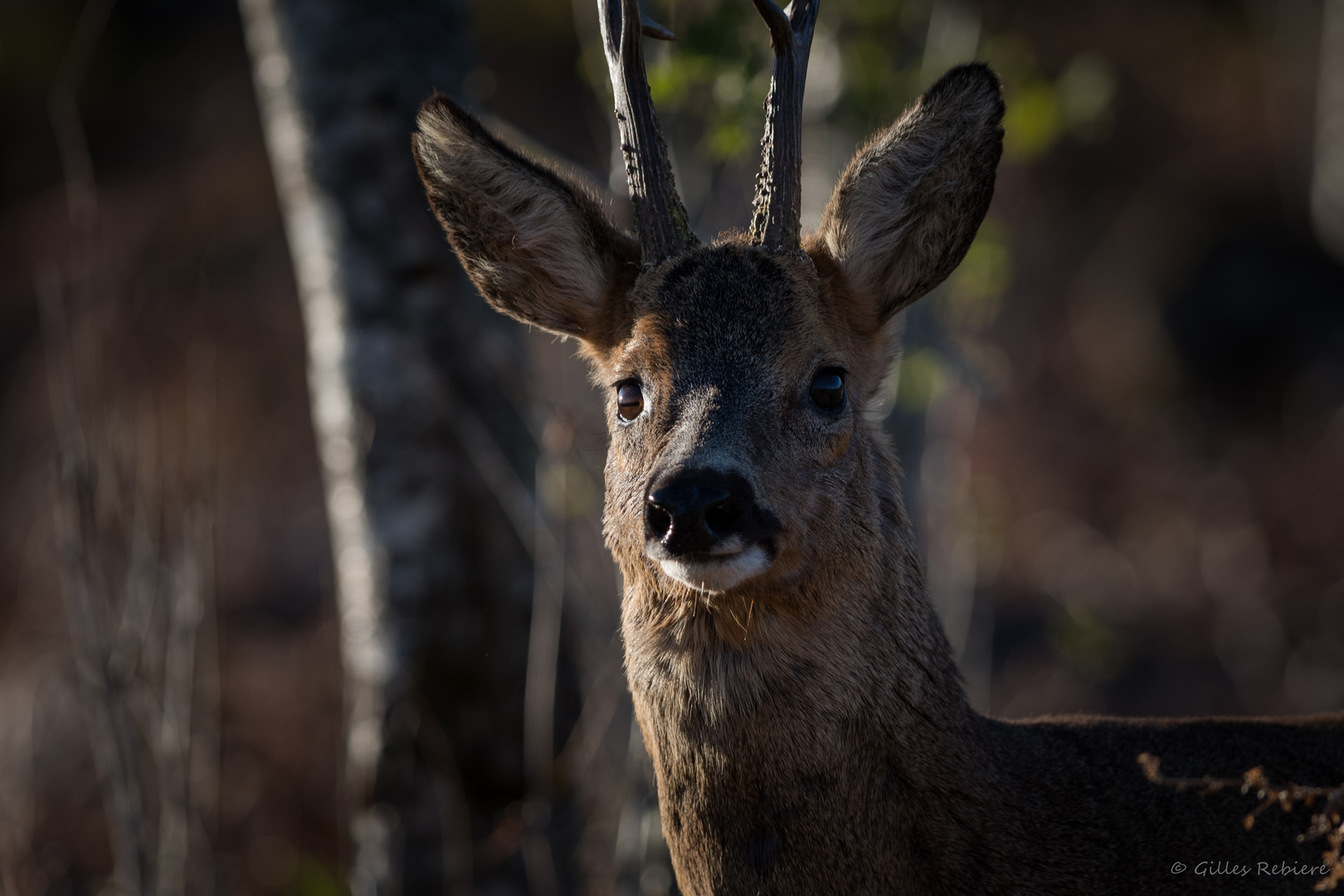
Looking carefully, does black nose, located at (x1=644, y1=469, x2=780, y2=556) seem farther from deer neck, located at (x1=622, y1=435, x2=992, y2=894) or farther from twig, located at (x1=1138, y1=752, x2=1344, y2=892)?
twig, located at (x1=1138, y1=752, x2=1344, y2=892)

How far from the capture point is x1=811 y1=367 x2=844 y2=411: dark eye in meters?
3.61

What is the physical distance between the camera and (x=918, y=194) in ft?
12.9

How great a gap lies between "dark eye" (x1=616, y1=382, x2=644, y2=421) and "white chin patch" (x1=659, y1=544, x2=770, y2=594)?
71 cm

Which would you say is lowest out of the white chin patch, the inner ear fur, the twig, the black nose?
the twig

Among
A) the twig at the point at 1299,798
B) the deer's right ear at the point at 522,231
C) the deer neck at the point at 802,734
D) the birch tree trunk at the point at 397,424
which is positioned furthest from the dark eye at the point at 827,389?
the birch tree trunk at the point at 397,424

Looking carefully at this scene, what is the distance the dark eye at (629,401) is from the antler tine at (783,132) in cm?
60

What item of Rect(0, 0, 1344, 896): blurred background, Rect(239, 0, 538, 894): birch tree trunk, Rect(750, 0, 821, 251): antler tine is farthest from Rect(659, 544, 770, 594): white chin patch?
Rect(239, 0, 538, 894): birch tree trunk

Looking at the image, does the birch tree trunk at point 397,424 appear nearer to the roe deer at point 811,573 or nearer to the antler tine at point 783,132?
the roe deer at point 811,573

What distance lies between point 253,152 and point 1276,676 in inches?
700

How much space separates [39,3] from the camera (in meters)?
21.3

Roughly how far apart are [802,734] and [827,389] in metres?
1.01

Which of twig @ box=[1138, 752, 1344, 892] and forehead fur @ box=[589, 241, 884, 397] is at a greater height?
forehead fur @ box=[589, 241, 884, 397]

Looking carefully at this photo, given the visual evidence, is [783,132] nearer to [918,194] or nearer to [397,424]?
[918,194]

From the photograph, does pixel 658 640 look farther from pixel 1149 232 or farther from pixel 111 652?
pixel 1149 232
